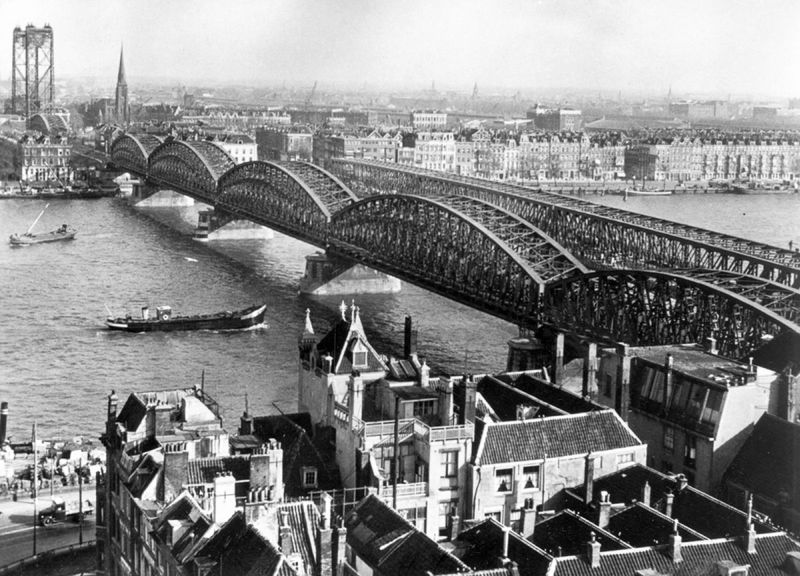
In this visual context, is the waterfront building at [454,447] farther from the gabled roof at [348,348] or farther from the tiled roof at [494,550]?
the tiled roof at [494,550]

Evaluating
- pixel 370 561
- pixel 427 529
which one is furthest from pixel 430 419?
pixel 370 561

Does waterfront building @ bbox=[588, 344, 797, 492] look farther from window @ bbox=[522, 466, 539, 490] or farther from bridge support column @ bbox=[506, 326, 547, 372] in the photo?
bridge support column @ bbox=[506, 326, 547, 372]

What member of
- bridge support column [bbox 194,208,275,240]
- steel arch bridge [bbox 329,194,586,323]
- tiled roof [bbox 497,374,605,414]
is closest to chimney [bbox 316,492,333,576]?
tiled roof [bbox 497,374,605,414]

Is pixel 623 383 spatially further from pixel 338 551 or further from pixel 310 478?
pixel 338 551

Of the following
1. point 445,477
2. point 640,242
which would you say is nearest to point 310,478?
point 445,477

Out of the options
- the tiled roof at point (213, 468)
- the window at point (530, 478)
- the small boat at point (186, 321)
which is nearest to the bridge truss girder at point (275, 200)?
the small boat at point (186, 321)

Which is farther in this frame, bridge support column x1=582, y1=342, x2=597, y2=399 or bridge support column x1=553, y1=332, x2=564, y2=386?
bridge support column x1=553, y1=332, x2=564, y2=386
